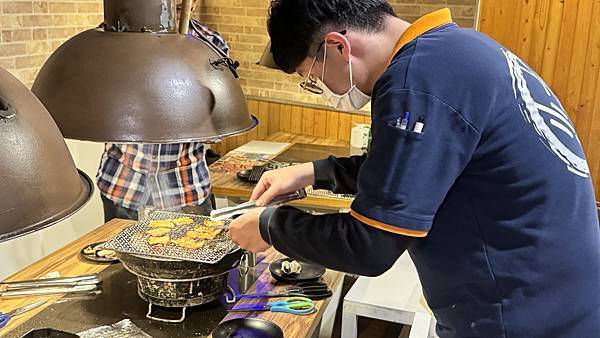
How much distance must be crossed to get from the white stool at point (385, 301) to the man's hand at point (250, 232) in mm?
989

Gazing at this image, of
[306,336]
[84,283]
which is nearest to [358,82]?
[306,336]

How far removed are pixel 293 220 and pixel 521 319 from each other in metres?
0.49

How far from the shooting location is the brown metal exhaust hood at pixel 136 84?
115cm

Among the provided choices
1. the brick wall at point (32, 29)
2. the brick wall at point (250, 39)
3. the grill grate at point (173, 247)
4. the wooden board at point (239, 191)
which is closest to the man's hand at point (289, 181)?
the grill grate at point (173, 247)

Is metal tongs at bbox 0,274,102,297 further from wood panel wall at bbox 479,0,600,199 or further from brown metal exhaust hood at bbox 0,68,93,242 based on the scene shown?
wood panel wall at bbox 479,0,600,199

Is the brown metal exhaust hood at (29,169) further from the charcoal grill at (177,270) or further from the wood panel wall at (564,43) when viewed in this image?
the wood panel wall at (564,43)

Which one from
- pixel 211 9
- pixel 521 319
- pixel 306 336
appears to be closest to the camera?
pixel 521 319

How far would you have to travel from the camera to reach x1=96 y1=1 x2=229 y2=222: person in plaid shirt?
2.79 m

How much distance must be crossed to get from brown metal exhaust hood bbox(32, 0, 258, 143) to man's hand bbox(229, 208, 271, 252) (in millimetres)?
257

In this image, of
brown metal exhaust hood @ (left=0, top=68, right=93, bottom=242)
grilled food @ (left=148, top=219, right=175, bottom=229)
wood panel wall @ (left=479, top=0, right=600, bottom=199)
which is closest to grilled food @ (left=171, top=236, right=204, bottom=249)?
grilled food @ (left=148, top=219, right=175, bottom=229)

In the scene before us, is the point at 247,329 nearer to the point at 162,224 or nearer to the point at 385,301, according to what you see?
the point at 162,224

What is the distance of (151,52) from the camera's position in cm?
120

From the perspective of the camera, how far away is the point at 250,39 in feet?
16.1

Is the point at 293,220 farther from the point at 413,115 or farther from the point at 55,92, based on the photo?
the point at 55,92
